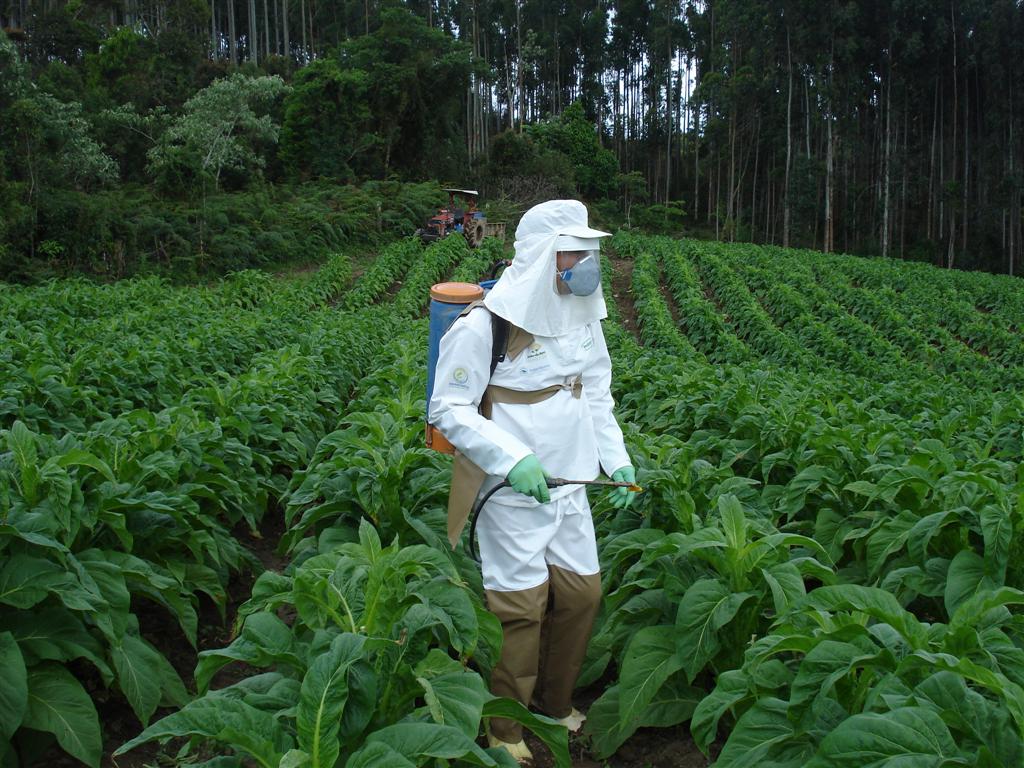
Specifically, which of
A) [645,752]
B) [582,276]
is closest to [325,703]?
[645,752]

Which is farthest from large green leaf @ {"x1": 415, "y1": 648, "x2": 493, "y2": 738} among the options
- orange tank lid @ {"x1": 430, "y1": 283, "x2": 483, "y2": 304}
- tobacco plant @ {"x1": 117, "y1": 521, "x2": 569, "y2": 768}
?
orange tank lid @ {"x1": 430, "y1": 283, "x2": 483, "y2": 304}

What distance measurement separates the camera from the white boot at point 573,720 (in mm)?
3553

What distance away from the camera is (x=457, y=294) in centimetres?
372

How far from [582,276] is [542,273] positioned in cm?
16

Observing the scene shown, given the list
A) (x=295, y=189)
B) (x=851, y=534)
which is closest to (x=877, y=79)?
(x=295, y=189)

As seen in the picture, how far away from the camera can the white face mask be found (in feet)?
11.2

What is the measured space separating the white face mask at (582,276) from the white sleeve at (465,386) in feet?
1.11

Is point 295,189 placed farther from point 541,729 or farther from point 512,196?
point 541,729

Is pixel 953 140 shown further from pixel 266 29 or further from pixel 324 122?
pixel 266 29

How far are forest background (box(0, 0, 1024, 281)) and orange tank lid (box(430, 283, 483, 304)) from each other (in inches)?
770

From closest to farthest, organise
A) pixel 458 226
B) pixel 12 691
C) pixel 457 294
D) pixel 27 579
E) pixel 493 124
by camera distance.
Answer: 1. pixel 12 691
2. pixel 27 579
3. pixel 457 294
4. pixel 458 226
5. pixel 493 124

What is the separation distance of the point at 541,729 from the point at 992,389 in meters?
16.3

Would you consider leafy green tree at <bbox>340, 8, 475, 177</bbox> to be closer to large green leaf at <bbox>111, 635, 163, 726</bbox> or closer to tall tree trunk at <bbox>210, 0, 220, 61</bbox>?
tall tree trunk at <bbox>210, 0, 220, 61</bbox>

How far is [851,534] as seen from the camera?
3855mm
